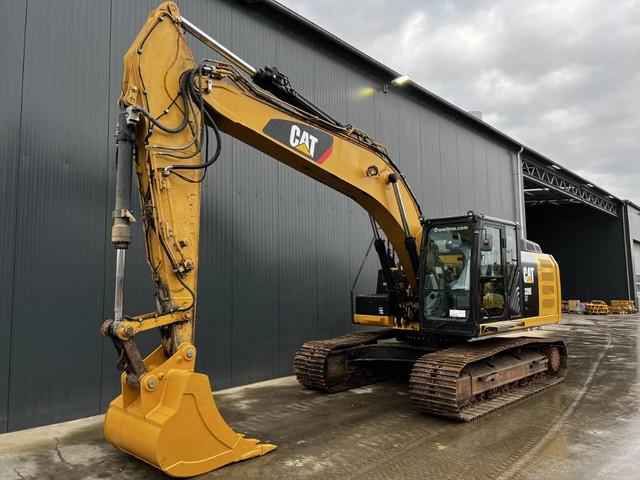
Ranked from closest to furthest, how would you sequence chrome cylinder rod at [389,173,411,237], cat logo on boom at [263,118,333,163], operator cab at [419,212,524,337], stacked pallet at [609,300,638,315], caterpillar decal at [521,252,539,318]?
cat logo on boom at [263,118,333,163]
operator cab at [419,212,524,337]
chrome cylinder rod at [389,173,411,237]
caterpillar decal at [521,252,539,318]
stacked pallet at [609,300,638,315]

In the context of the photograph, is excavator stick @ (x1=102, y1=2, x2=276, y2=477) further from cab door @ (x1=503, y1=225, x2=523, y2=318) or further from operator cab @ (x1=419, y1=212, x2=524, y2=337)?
cab door @ (x1=503, y1=225, x2=523, y2=318)

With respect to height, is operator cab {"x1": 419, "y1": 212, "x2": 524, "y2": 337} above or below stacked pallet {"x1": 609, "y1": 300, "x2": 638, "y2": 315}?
above

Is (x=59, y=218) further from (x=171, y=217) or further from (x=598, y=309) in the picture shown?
(x=598, y=309)

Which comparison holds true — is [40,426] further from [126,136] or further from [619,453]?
[619,453]

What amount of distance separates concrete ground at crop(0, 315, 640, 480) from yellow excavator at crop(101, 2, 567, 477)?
0.36 metres

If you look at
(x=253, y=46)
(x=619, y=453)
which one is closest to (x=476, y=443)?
(x=619, y=453)

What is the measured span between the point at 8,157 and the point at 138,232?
6.41 feet

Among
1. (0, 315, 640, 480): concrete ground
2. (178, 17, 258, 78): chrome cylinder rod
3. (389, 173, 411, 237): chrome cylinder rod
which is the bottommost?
(0, 315, 640, 480): concrete ground

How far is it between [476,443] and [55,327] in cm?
539

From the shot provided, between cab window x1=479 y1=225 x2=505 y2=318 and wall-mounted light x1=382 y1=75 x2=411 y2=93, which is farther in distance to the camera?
wall-mounted light x1=382 y1=75 x2=411 y2=93

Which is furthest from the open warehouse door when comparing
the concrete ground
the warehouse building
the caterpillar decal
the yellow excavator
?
the concrete ground

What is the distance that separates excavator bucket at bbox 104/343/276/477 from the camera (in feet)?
13.7

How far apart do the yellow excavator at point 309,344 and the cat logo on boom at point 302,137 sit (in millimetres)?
17

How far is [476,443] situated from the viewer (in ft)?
17.9
